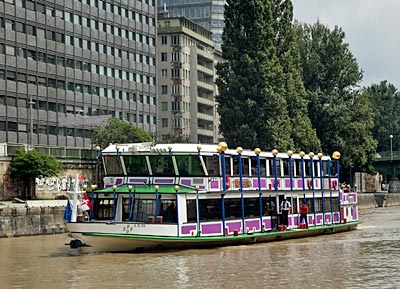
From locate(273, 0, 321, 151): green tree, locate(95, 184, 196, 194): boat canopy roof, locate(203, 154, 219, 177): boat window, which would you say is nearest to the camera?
locate(95, 184, 196, 194): boat canopy roof

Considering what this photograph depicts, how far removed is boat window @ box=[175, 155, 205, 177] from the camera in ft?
131

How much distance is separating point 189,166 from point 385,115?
131392 millimetres

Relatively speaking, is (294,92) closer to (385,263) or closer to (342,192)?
(342,192)

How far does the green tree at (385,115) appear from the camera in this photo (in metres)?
163

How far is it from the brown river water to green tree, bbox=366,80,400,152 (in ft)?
397

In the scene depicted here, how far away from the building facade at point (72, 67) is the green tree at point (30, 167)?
13.3 metres

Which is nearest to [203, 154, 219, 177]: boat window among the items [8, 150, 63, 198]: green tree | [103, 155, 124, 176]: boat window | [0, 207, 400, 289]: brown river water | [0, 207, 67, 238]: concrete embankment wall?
[0, 207, 400, 289]: brown river water

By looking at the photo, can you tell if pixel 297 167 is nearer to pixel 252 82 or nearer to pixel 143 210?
pixel 143 210

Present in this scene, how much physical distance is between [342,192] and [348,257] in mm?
16332

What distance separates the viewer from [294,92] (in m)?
88.1

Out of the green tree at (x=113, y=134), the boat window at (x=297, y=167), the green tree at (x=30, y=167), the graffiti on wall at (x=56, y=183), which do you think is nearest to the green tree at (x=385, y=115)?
the green tree at (x=113, y=134)

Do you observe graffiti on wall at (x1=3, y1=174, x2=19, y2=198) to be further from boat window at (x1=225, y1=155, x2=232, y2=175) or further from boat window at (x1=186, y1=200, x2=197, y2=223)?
boat window at (x1=186, y1=200, x2=197, y2=223)

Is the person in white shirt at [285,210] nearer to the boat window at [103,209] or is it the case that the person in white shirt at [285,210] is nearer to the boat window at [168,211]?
the boat window at [168,211]

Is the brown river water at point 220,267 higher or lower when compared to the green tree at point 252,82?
lower
